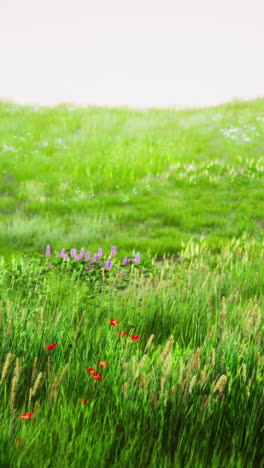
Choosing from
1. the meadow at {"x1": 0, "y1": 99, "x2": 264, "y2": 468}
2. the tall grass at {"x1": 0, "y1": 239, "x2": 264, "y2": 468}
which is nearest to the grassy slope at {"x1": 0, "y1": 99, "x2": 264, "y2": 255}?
the meadow at {"x1": 0, "y1": 99, "x2": 264, "y2": 468}

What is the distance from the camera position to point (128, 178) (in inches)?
506

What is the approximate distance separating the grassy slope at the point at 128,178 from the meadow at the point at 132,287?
0.20 ft

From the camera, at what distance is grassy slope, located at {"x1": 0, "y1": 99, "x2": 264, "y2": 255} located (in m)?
7.95

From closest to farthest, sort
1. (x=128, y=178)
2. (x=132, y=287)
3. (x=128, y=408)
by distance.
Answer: (x=128, y=408)
(x=132, y=287)
(x=128, y=178)

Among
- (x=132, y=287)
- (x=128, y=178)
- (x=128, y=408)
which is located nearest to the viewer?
(x=128, y=408)

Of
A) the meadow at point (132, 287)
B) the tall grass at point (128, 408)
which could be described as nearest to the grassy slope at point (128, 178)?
the meadow at point (132, 287)

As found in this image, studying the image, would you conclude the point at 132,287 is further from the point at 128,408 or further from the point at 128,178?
the point at 128,178

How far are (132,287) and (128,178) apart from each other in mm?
Answer: 9338

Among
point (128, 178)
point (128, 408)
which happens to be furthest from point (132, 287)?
point (128, 178)

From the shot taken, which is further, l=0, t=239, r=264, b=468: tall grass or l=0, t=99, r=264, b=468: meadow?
l=0, t=99, r=264, b=468: meadow

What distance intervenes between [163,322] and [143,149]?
1248 cm

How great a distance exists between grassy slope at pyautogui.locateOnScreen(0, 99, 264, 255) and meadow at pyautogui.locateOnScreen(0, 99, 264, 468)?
60mm

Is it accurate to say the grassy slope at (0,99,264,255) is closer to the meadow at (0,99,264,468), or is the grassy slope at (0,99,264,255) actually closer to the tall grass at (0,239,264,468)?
the meadow at (0,99,264,468)

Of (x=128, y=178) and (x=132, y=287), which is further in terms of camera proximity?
(x=128, y=178)
